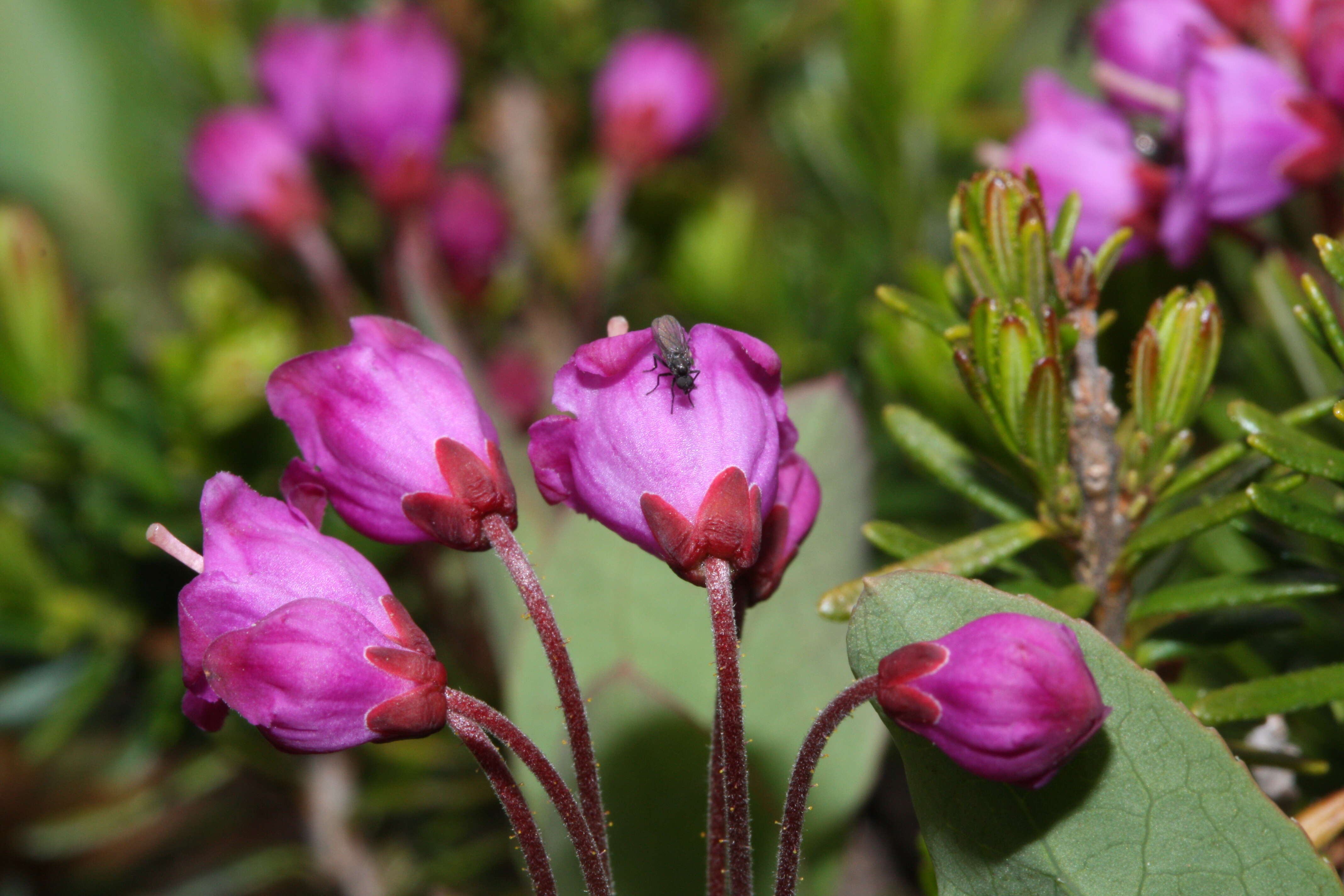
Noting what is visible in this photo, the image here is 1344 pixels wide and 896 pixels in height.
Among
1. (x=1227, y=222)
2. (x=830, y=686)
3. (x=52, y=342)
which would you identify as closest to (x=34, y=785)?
(x=52, y=342)

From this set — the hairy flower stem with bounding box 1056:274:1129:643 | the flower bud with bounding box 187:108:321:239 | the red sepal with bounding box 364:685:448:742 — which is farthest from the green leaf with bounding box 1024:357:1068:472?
the flower bud with bounding box 187:108:321:239

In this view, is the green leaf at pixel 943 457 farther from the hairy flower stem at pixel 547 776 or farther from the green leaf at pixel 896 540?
the hairy flower stem at pixel 547 776

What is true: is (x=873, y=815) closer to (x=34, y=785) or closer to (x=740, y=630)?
(x=740, y=630)

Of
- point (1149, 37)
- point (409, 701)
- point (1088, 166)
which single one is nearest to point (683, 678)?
point (409, 701)

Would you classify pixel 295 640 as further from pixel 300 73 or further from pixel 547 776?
pixel 300 73

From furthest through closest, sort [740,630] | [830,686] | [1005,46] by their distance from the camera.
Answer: [1005,46] → [830,686] → [740,630]

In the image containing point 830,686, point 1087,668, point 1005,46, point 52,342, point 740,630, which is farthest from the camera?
point 1005,46

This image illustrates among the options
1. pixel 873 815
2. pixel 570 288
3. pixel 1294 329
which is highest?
pixel 570 288

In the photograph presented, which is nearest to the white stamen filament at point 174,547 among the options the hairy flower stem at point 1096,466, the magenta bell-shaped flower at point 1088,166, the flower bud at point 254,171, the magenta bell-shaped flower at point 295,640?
the magenta bell-shaped flower at point 295,640
